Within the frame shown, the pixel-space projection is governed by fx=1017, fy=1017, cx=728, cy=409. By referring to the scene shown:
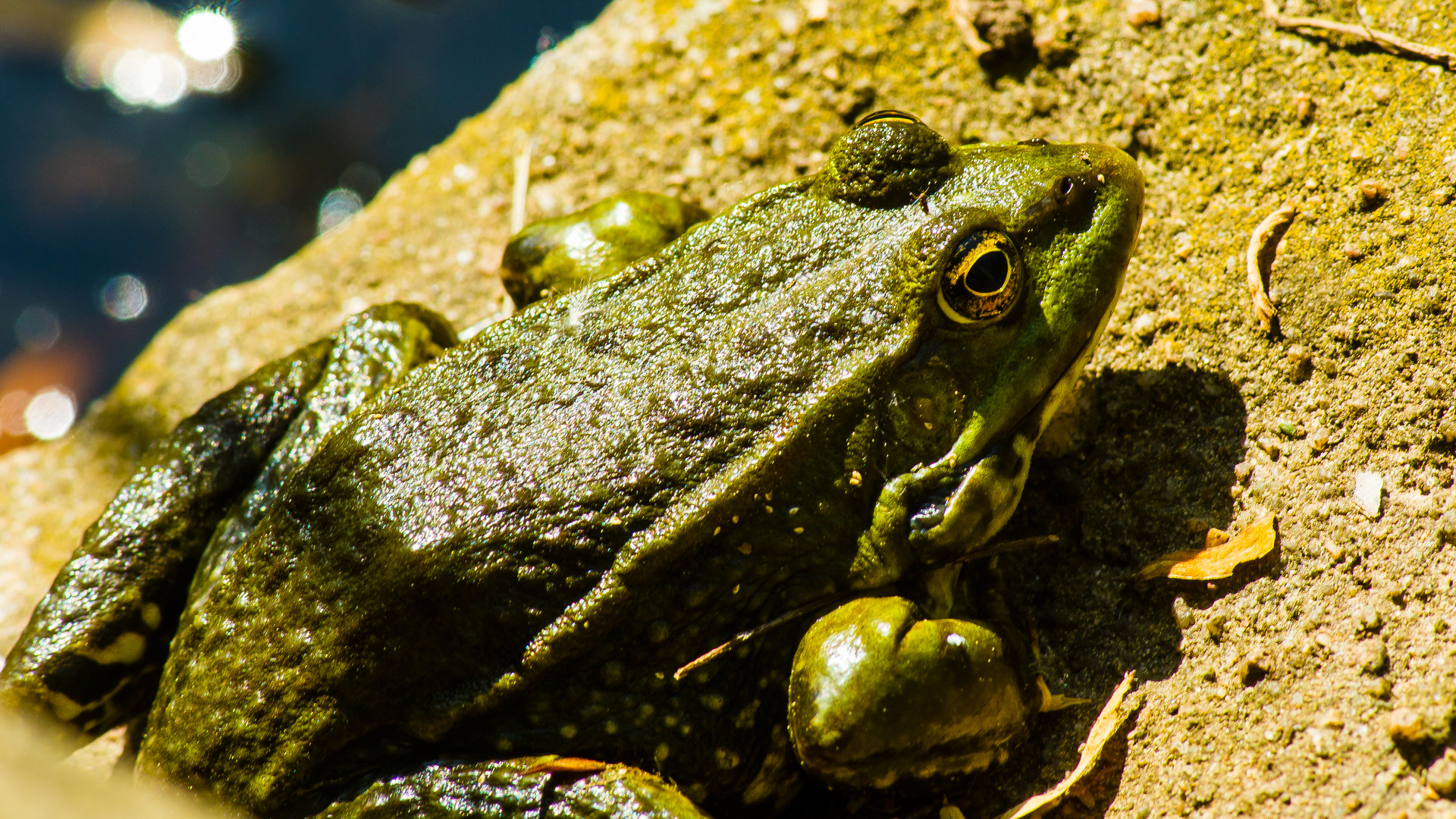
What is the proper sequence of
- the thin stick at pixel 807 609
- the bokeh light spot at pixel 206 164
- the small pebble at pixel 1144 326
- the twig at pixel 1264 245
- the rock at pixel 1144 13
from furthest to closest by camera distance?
the bokeh light spot at pixel 206 164
the rock at pixel 1144 13
the small pebble at pixel 1144 326
the twig at pixel 1264 245
the thin stick at pixel 807 609

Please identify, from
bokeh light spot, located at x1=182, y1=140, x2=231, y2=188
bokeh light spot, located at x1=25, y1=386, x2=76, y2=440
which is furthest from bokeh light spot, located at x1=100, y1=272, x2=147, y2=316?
bokeh light spot, located at x1=182, y1=140, x2=231, y2=188

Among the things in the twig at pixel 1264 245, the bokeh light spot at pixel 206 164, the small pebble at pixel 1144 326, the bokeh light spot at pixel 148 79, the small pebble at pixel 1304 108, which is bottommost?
the small pebble at pixel 1144 326

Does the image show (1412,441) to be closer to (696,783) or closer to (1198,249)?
(1198,249)

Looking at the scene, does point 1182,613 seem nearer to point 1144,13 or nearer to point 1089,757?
point 1089,757

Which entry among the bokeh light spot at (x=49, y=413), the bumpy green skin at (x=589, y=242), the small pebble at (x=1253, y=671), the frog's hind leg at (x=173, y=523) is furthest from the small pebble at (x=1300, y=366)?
the bokeh light spot at (x=49, y=413)

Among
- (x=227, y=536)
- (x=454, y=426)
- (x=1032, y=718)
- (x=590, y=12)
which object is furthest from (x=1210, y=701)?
(x=590, y=12)

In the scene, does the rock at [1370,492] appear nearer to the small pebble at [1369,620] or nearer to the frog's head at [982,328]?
the small pebble at [1369,620]

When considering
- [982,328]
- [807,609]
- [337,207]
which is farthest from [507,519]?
[337,207]
